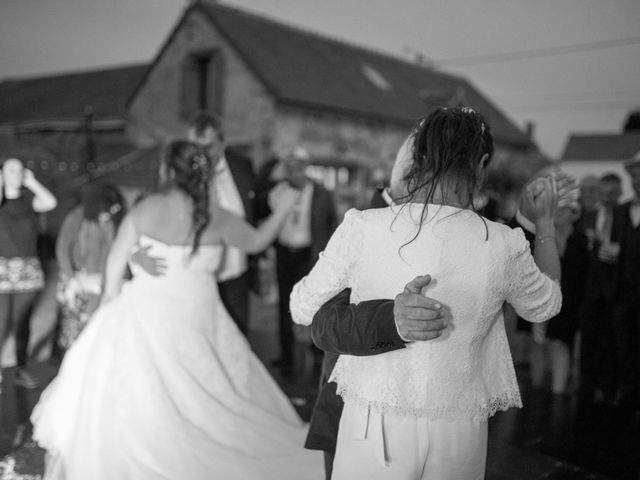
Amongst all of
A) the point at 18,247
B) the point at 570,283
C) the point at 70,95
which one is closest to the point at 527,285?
the point at 570,283

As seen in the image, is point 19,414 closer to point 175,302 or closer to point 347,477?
point 175,302

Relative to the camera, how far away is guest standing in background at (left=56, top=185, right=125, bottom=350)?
205 inches

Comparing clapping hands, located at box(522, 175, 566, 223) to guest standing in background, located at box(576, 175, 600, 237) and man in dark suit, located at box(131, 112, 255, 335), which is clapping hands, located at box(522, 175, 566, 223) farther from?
guest standing in background, located at box(576, 175, 600, 237)

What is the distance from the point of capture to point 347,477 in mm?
1747

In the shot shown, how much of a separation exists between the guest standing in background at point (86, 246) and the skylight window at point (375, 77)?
58.3ft

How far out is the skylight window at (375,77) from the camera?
21922 millimetres

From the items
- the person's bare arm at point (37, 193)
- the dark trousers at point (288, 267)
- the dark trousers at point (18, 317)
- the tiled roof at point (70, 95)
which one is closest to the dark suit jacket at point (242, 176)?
the dark trousers at point (288, 267)

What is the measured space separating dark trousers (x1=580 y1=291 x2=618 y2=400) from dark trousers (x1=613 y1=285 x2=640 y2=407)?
0.35ft

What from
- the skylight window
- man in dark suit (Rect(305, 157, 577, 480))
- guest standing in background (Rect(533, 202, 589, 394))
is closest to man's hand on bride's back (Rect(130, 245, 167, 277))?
Answer: man in dark suit (Rect(305, 157, 577, 480))

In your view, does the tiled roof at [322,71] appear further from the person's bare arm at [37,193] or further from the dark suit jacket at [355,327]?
the dark suit jacket at [355,327]

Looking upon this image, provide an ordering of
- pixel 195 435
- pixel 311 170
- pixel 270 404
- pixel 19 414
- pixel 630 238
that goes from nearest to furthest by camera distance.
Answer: pixel 195 435
pixel 270 404
pixel 19 414
pixel 630 238
pixel 311 170

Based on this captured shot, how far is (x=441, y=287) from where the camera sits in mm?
1611

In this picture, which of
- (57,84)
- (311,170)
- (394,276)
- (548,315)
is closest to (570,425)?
(548,315)

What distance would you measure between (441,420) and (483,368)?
8.3 inches
